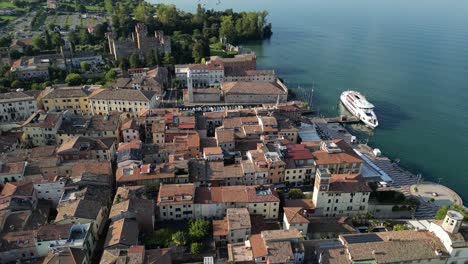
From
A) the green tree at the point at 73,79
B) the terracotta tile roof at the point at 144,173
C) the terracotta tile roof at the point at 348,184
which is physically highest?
the green tree at the point at 73,79

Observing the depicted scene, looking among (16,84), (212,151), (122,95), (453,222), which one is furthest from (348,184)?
(16,84)

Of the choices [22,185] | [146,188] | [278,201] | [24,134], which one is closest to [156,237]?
[146,188]

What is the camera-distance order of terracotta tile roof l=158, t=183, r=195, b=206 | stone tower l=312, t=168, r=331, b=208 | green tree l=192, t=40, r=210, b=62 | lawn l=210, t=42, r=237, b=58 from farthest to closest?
1. lawn l=210, t=42, r=237, b=58
2. green tree l=192, t=40, r=210, b=62
3. stone tower l=312, t=168, r=331, b=208
4. terracotta tile roof l=158, t=183, r=195, b=206

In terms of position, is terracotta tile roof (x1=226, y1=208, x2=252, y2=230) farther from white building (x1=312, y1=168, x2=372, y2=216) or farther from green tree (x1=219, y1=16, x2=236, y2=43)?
green tree (x1=219, y1=16, x2=236, y2=43)

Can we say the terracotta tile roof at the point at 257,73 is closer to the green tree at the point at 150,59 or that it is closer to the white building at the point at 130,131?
the green tree at the point at 150,59

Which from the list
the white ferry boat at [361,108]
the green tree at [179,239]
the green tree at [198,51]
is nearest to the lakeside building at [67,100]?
the green tree at [198,51]

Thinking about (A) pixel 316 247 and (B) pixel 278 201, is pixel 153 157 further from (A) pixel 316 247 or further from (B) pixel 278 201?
(A) pixel 316 247

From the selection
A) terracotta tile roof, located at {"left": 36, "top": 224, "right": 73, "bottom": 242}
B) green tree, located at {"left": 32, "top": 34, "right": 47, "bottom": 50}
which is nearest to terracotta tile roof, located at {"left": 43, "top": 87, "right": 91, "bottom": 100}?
terracotta tile roof, located at {"left": 36, "top": 224, "right": 73, "bottom": 242}
